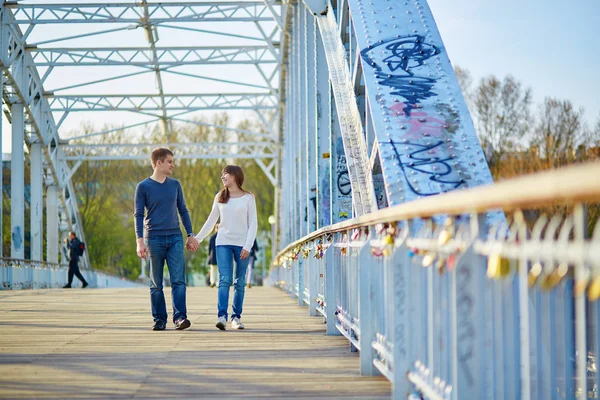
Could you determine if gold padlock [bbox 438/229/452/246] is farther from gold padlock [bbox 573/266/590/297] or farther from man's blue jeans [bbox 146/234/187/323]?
man's blue jeans [bbox 146/234/187/323]

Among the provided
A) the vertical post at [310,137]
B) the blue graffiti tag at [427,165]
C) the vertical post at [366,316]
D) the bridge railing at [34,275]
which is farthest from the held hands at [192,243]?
the bridge railing at [34,275]

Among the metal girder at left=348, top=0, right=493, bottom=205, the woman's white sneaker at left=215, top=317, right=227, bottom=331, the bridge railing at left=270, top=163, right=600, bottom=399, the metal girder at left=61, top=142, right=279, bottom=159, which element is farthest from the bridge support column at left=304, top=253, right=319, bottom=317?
the metal girder at left=61, top=142, right=279, bottom=159

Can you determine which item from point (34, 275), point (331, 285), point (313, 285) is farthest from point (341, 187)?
point (34, 275)

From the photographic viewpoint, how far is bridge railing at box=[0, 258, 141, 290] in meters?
22.0

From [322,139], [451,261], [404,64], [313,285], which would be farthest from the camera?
[322,139]

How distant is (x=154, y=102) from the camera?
3072cm

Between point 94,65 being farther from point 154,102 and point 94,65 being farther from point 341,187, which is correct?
point 341,187

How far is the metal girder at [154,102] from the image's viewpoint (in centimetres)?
2959

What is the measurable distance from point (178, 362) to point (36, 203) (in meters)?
24.5

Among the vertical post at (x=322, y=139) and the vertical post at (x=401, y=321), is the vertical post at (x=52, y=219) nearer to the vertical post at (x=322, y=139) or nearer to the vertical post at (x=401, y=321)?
the vertical post at (x=322, y=139)

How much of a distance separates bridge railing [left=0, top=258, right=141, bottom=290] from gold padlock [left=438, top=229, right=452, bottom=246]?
1966 centimetres

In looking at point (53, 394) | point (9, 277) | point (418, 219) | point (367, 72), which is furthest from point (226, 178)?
point (9, 277)

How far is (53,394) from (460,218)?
2.21 meters

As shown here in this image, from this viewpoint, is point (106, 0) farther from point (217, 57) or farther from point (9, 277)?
point (9, 277)
